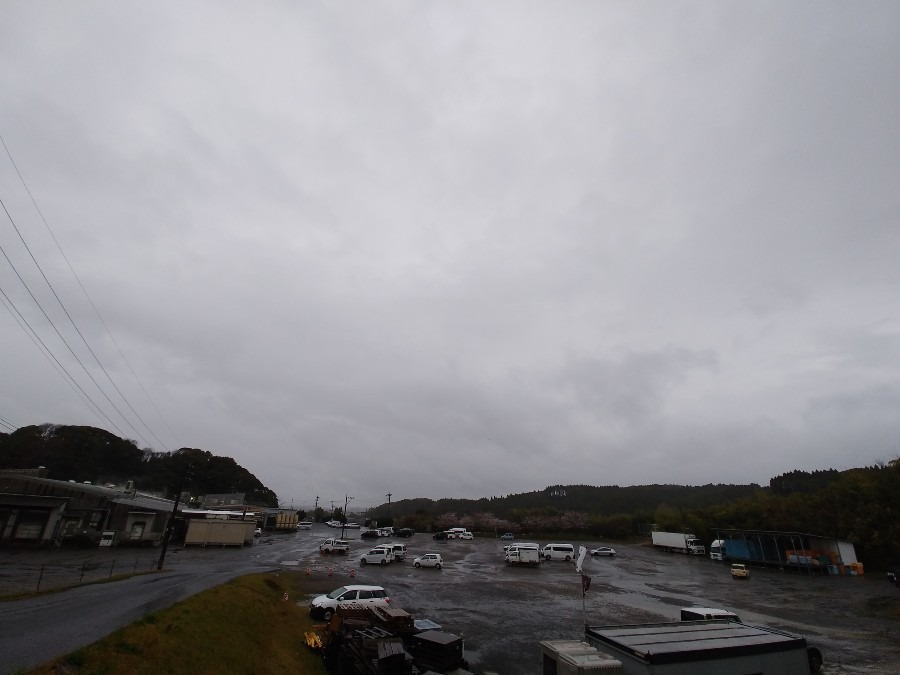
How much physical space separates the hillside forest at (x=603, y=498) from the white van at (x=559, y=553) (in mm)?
23012

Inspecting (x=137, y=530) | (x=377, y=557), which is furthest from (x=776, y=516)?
(x=137, y=530)

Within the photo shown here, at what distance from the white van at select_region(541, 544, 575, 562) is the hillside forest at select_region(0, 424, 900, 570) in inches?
906

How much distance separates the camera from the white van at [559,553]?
53.9 m

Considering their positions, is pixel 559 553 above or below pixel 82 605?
below

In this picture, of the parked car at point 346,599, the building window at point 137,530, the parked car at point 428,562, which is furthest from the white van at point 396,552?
the building window at point 137,530

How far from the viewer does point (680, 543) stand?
6228 centimetres

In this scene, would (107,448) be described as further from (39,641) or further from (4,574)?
(39,641)

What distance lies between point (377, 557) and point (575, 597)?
20306mm

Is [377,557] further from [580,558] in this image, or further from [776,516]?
[776,516]

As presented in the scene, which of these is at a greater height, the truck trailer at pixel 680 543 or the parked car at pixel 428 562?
the truck trailer at pixel 680 543

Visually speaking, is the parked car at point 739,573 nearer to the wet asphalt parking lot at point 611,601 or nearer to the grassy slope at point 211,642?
the wet asphalt parking lot at point 611,601

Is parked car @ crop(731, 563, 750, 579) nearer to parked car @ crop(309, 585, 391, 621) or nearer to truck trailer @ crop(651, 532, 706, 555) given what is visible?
truck trailer @ crop(651, 532, 706, 555)

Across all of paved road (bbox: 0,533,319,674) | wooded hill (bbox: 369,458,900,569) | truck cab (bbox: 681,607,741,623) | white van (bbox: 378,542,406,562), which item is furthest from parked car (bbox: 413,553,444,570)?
wooded hill (bbox: 369,458,900,569)

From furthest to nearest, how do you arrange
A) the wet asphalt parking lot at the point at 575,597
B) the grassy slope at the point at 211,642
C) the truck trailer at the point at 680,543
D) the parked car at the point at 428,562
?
the truck trailer at the point at 680,543 < the parked car at the point at 428,562 < the wet asphalt parking lot at the point at 575,597 < the grassy slope at the point at 211,642
